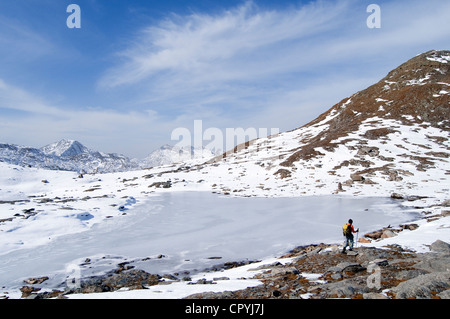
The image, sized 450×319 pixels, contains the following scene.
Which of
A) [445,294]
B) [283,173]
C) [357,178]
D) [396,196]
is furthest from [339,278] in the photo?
[283,173]

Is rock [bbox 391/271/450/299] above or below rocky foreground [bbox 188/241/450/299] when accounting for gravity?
above

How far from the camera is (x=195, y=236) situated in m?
21.5

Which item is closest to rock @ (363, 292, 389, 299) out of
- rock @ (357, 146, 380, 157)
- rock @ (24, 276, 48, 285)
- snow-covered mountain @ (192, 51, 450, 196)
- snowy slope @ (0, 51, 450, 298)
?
snowy slope @ (0, 51, 450, 298)

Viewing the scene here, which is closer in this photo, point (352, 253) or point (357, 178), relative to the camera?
point (352, 253)

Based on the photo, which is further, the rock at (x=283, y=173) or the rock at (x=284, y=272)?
the rock at (x=283, y=173)

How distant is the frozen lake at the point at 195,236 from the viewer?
15.7 metres

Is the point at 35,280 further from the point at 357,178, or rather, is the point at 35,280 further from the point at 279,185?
the point at 357,178

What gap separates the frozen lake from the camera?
15695mm

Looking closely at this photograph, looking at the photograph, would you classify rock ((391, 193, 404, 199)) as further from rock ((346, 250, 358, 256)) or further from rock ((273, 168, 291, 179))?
rock ((346, 250, 358, 256))

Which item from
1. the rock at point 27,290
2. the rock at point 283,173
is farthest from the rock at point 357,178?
the rock at point 27,290

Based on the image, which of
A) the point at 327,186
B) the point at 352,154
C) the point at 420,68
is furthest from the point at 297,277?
the point at 420,68

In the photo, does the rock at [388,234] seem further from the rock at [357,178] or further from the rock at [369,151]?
the rock at [369,151]

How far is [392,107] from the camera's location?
77.6m
